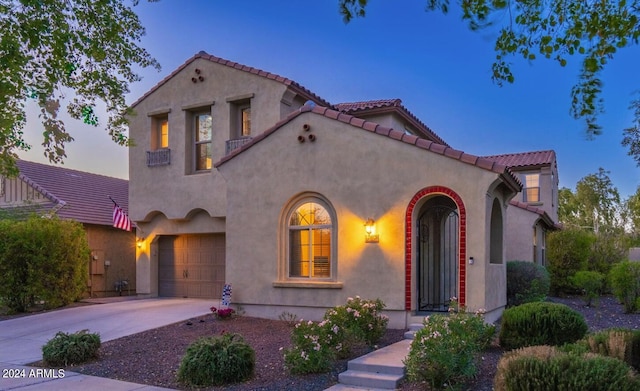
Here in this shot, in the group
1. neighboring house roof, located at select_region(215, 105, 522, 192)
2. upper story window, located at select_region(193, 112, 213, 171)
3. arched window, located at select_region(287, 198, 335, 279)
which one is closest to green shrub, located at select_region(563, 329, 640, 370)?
neighboring house roof, located at select_region(215, 105, 522, 192)

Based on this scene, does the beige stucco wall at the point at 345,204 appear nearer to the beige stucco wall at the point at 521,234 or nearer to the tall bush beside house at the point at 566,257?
the beige stucco wall at the point at 521,234

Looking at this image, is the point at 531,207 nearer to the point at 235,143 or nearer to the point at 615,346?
the point at 235,143

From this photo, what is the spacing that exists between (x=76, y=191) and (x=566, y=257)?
19557 millimetres

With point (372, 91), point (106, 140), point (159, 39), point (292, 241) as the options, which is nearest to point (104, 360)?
point (106, 140)

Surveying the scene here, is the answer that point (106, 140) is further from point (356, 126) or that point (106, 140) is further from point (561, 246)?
point (561, 246)

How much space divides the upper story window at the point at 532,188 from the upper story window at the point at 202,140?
15.1m

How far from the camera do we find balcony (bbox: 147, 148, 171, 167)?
56.8 feet

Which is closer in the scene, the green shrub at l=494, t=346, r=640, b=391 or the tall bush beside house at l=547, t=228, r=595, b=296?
the green shrub at l=494, t=346, r=640, b=391

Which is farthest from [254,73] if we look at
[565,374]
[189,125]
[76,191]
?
[565,374]

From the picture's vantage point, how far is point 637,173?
10.1 m

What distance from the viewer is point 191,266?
17.9m

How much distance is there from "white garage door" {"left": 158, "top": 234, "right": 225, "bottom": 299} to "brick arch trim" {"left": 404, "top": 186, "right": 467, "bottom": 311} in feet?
25.1

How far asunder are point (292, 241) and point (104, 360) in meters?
4.93

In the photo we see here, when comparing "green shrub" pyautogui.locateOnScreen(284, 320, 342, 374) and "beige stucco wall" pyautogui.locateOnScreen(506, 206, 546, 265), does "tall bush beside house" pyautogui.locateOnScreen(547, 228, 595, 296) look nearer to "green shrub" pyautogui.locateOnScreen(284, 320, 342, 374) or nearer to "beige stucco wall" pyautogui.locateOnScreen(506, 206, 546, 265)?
"beige stucco wall" pyautogui.locateOnScreen(506, 206, 546, 265)
